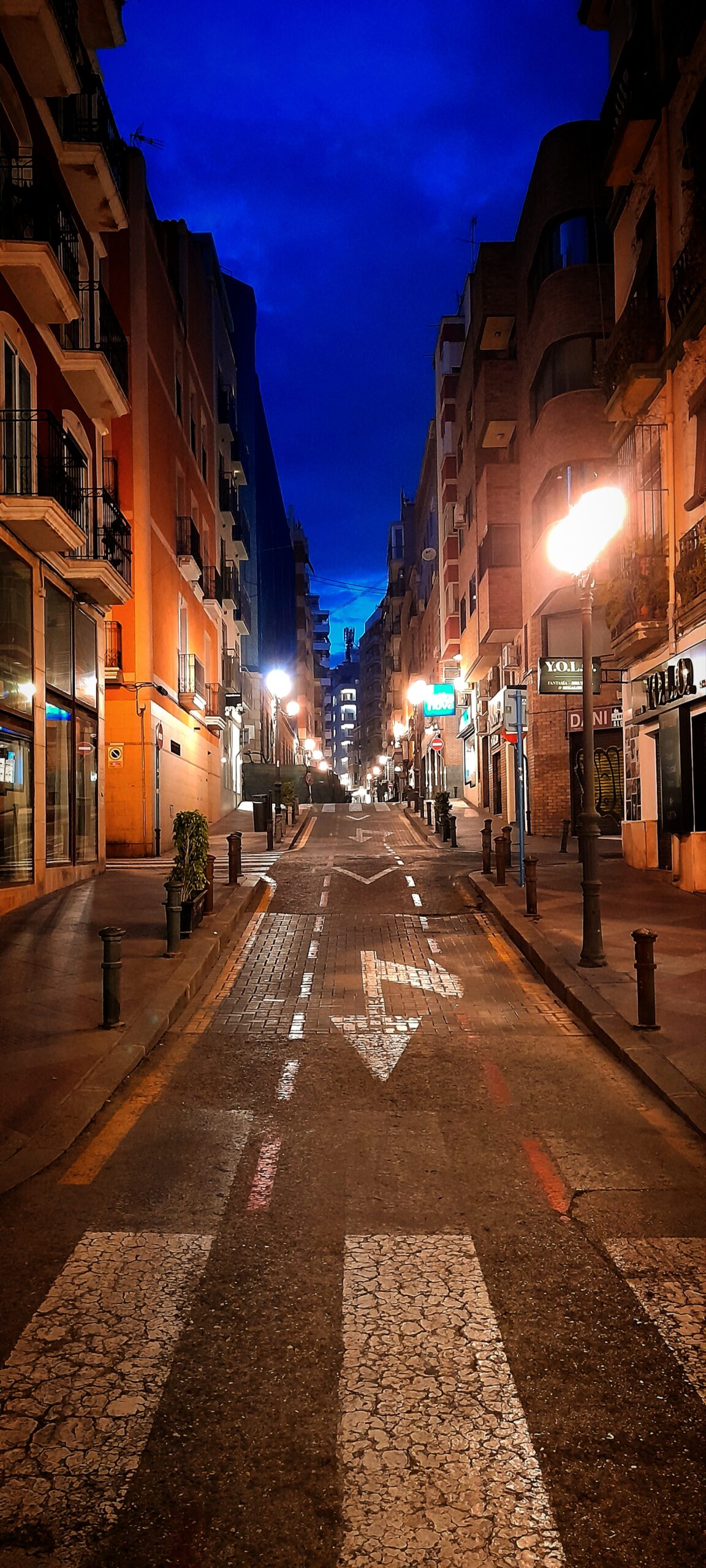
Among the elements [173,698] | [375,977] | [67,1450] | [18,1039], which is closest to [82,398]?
[173,698]

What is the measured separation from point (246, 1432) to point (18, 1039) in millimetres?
5092

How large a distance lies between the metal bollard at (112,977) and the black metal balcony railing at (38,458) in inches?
325

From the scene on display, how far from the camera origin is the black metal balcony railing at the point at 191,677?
29797 mm

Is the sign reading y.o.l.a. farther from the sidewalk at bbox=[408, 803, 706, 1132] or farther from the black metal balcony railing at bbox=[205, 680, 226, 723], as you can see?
the black metal balcony railing at bbox=[205, 680, 226, 723]

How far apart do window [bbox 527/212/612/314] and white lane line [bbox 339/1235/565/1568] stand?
27416mm

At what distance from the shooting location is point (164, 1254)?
4.18 metres

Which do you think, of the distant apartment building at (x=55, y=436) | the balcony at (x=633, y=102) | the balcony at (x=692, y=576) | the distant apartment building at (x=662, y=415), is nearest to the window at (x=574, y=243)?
the distant apartment building at (x=662, y=415)

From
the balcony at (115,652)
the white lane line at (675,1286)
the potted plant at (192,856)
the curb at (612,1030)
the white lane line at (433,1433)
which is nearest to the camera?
the white lane line at (433,1433)

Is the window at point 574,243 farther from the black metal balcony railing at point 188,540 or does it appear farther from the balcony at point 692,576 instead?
the balcony at point 692,576

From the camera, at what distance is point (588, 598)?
34.1 feet

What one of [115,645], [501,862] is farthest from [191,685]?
[501,862]

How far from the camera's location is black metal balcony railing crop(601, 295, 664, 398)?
17203mm

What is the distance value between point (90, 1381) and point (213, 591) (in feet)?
109

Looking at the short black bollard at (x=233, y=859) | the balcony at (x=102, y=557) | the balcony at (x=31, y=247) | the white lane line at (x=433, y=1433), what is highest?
the balcony at (x=31, y=247)
